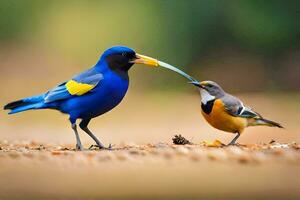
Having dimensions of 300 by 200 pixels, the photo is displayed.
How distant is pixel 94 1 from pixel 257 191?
19.7 m

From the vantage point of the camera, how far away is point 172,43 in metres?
19.4

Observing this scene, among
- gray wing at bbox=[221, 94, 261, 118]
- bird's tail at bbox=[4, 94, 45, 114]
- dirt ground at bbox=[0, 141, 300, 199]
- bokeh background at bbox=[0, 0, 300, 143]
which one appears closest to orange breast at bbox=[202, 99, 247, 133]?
gray wing at bbox=[221, 94, 261, 118]

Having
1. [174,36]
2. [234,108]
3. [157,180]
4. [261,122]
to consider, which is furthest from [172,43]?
[157,180]

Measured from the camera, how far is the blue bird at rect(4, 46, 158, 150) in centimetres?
591

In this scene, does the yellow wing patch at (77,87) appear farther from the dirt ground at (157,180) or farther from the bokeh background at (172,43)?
the bokeh background at (172,43)

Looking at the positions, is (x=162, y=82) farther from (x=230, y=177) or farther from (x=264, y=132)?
(x=230, y=177)

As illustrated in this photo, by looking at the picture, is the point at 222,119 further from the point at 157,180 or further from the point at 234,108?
the point at 157,180

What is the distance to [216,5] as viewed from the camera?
1975 cm

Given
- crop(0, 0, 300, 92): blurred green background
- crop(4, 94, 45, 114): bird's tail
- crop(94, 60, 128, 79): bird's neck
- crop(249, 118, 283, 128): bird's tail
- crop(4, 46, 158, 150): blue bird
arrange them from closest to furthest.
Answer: crop(4, 46, 158, 150): blue bird, crop(94, 60, 128, 79): bird's neck, crop(4, 94, 45, 114): bird's tail, crop(249, 118, 283, 128): bird's tail, crop(0, 0, 300, 92): blurred green background

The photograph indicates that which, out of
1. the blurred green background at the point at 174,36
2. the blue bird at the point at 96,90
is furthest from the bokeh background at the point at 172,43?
the blue bird at the point at 96,90

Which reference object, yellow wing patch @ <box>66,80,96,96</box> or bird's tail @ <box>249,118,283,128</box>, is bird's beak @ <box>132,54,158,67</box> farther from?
bird's tail @ <box>249,118,283,128</box>

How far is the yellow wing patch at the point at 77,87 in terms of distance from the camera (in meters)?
5.92

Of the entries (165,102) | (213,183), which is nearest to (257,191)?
(213,183)

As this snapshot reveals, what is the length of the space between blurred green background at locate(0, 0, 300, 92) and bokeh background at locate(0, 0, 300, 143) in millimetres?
25
